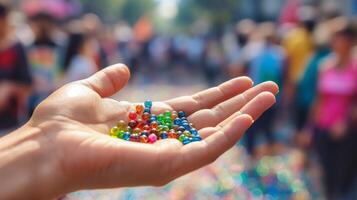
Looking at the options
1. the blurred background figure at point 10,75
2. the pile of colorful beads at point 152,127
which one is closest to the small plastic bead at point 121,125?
the pile of colorful beads at point 152,127

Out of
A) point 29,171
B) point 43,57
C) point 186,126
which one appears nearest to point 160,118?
point 186,126

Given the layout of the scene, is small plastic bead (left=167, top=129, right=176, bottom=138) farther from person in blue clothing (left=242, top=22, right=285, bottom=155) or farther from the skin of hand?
person in blue clothing (left=242, top=22, right=285, bottom=155)

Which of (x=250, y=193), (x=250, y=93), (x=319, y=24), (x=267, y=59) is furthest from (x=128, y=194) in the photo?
(x=319, y=24)

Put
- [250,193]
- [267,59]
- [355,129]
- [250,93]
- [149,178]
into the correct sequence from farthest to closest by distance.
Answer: [267,59]
[355,129]
[250,193]
[250,93]
[149,178]

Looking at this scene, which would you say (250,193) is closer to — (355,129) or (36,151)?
(355,129)

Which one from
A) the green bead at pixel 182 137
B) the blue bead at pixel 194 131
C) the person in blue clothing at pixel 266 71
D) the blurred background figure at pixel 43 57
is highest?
the green bead at pixel 182 137

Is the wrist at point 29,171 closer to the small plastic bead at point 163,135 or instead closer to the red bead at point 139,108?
the small plastic bead at point 163,135

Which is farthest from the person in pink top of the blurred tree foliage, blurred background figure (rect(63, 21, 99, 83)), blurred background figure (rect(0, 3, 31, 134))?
the blurred tree foliage
